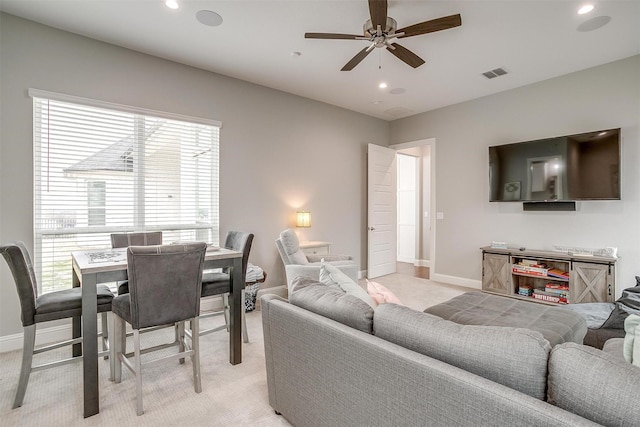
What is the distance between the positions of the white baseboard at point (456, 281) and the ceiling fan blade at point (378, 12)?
13.2 ft

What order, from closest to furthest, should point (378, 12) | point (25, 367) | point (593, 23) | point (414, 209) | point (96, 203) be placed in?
point (25, 367) < point (378, 12) < point (593, 23) < point (96, 203) < point (414, 209)

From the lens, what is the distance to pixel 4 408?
6.37ft

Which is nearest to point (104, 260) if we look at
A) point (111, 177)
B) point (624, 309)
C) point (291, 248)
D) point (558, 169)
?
point (111, 177)

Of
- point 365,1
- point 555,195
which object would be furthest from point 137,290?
point 555,195

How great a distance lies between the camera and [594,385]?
0.80 metres

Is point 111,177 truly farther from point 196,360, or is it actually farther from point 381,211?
point 381,211

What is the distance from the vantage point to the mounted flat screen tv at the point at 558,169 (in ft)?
11.7

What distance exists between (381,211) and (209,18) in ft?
13.3

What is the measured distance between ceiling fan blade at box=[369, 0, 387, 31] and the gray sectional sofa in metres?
1.99

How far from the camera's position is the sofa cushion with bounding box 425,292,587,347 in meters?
1.92

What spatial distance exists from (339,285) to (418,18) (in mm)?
2494

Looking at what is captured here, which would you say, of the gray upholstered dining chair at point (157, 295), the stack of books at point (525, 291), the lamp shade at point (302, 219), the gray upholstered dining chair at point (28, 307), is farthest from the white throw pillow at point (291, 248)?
the stack of books at point (525, 291)

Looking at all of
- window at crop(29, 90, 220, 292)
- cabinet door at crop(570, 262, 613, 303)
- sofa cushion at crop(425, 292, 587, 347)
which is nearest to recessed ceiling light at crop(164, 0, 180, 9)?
window at crop(29, 90, 220, 292)

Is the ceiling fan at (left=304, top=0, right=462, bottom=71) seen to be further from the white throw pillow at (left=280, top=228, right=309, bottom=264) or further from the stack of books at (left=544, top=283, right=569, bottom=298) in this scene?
the stack of books at (left=544, top=283, right=569, bottom=298)
